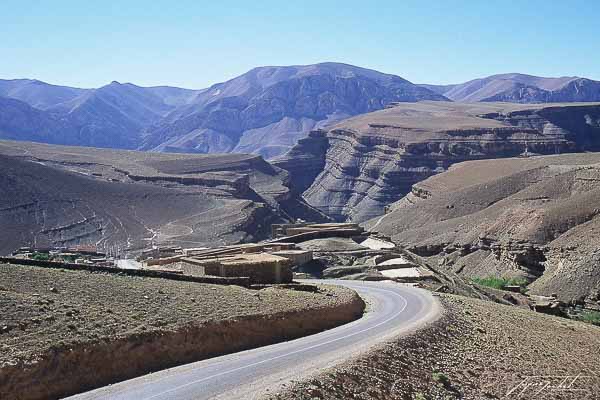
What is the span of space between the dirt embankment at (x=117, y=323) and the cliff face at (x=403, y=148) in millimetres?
113254

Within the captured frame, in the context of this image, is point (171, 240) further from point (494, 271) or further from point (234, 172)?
point (234, 172)

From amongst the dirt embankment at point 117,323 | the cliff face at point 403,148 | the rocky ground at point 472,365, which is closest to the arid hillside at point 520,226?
the rocky ground at point 472,365

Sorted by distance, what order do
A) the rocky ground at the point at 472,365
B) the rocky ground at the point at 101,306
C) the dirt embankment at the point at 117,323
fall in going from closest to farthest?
the dirt embankment at the point at 117,323, the rocky ground at the point at 101,306, the rocky ground at the point at 472,365

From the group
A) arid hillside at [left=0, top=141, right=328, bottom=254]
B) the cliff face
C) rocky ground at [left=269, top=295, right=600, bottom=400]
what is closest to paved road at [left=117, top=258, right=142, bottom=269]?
rocky ground at [left=269, top=295, right=600, bottom=400]

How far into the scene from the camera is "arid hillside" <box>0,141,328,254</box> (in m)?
72.8

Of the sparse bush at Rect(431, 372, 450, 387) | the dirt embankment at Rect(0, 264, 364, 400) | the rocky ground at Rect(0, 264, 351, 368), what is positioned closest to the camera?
the dirt embankment at Rect(0, 264, 364, 400)

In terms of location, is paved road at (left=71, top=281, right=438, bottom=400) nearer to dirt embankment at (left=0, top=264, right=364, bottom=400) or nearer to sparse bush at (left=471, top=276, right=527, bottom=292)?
dirt embankment at (left=0, top=264, right=364, bottom=400)

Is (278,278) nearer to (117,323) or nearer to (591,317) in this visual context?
(117,323)

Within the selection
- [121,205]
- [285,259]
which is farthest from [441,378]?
[121,205]

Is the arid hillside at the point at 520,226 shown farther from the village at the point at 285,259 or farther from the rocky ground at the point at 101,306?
the rocky ground at the point at 101,306

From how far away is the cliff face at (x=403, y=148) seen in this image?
15188 cm

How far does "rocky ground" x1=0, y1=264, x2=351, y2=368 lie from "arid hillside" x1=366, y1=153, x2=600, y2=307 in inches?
1403

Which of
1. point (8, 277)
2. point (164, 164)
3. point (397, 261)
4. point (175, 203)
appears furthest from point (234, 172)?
point (8, 277)

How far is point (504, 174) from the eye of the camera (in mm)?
115000
